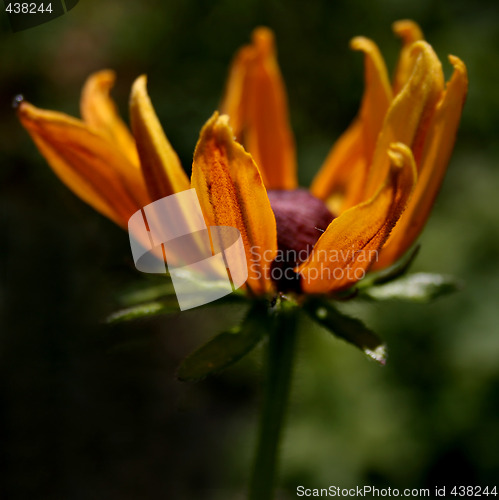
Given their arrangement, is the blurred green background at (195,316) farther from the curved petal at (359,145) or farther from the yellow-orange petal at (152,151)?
the yellow-orange petal at (152,151)

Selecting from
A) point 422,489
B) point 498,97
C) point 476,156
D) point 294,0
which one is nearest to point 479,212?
point 476,156

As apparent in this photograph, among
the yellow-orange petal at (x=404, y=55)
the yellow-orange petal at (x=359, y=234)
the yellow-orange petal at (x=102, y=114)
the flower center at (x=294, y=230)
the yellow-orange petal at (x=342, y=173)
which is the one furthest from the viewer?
the yellow-orange petal at (x=342, y=173)

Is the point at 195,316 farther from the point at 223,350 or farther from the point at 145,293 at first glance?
the point at 223,350

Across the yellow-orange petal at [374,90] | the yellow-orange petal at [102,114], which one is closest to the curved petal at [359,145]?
the yellow-orange petal at [374,90]

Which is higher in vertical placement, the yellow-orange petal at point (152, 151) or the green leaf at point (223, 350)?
the yellow-orange petal at point (152, 151)

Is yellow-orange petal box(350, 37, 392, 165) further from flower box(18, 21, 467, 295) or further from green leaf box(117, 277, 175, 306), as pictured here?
green leaf box(117, 277, 175, 306)

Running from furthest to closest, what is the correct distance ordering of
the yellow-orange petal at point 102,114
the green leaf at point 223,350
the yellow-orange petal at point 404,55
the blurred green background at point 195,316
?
Answer: the blurred green background at point 195,316
the yellow-orange petal at point 102,114
the yellow-orange petal at point 404,55
the green leaf at point 223,350
